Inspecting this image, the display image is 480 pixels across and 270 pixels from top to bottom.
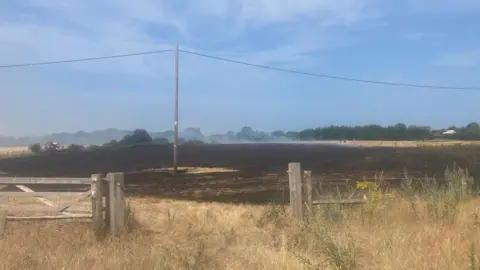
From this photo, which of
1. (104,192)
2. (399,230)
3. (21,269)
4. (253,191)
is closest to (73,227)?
(104,192)

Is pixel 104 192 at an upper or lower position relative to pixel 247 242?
upper

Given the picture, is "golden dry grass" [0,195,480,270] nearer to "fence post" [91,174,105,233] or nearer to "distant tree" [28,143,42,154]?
"fence post" [91,174,105,233]

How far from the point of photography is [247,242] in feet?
27.8

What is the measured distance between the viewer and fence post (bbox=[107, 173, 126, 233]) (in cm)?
866

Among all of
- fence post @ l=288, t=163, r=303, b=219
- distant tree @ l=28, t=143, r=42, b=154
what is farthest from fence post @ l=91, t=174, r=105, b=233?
distant tree @ l=28, t=143, r=42, b=154

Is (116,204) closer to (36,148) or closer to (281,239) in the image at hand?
(281,239)

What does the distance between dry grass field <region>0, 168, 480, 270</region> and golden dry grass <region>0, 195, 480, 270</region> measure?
0.01 metres

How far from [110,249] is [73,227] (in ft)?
5.75

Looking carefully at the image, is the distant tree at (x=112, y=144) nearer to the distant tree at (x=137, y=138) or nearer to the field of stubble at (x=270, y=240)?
the distant tree at (x=137, y=138)

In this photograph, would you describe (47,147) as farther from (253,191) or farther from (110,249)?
(110,249)

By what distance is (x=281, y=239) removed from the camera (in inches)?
309

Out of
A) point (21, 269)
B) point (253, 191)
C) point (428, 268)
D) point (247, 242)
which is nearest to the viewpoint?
point (428, 268)

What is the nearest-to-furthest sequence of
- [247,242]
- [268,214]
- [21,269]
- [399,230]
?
[21,269] < [399,230] < [247,242] < [268,214]

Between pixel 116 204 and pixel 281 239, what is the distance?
298 cm
